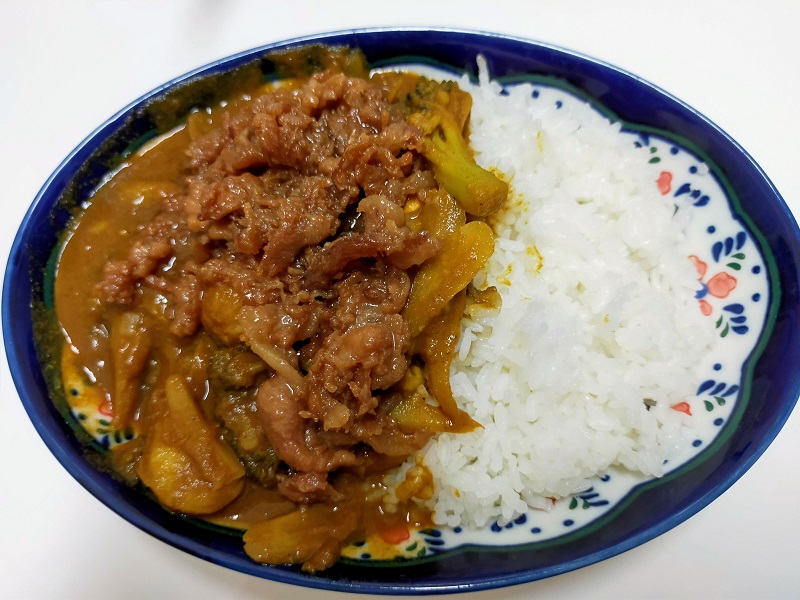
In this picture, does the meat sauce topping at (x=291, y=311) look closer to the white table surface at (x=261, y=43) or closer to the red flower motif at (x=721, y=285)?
the white table surface at (x=261, y=43)

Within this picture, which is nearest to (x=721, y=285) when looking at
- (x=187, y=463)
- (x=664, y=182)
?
(x=664, y=182)

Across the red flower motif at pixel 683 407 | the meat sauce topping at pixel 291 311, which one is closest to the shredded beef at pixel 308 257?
the meat sauce topping at pixel 291 311

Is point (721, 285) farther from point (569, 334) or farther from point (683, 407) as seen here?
point (569, 334)

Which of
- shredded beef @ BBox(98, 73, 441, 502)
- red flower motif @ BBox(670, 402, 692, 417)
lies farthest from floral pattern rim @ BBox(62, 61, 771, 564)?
shredded beef @ BBox(98, 73, 441, 502)

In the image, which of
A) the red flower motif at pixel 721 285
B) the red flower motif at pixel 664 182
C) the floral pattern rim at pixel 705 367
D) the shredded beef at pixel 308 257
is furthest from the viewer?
the red flower motif at pixel 664 182

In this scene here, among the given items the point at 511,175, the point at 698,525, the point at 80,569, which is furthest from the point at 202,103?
the point at 698,525

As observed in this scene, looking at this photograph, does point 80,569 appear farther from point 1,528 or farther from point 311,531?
point 311,531
